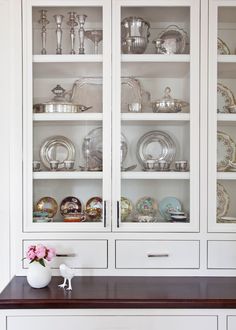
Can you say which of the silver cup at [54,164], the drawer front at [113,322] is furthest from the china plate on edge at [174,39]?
the drawer front at [113,322]

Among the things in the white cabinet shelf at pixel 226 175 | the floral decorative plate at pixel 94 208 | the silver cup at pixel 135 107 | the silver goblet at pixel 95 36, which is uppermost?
the silver goblet at pixel 95 36

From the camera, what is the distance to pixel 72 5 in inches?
77.8

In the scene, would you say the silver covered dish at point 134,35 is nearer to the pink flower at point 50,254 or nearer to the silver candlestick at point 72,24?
A: the silver candlestick at point 72,24

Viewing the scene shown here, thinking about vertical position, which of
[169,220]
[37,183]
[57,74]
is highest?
[57,74]

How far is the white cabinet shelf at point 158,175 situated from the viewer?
78.3 inches

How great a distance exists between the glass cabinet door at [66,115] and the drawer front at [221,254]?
0.55 m

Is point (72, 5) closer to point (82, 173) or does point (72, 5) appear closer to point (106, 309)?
point (82, 173)

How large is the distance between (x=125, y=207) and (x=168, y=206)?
23 centimetres

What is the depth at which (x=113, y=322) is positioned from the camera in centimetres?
167

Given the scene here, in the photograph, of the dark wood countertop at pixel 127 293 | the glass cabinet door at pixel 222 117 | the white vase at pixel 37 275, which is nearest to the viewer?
the dark wood countertop at pixel 127 293

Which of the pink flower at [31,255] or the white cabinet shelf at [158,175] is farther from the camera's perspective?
the white cabinet shelf at [158,175]

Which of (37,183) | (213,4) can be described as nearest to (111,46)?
(213,4)

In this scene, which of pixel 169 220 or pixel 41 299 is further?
pixel 169 220

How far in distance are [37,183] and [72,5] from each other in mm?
931
